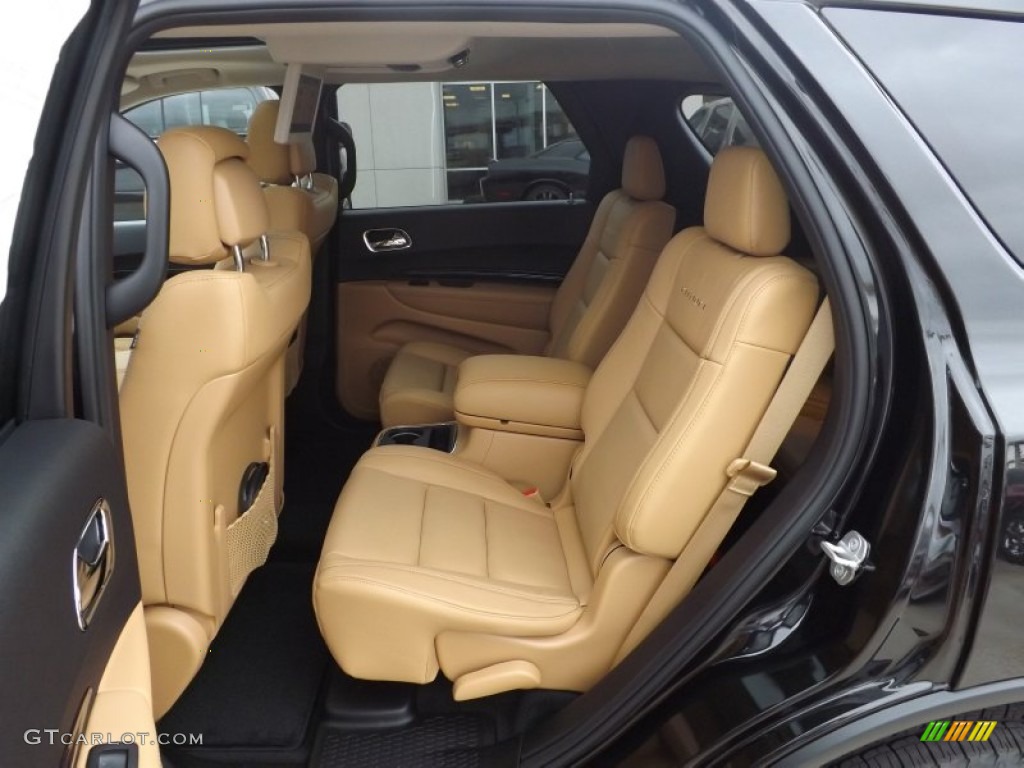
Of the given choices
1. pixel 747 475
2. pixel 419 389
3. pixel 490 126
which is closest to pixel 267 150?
A: pixel 419 389

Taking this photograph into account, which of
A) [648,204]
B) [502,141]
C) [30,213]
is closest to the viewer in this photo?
[30,213]

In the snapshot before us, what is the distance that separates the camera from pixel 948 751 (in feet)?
4.17

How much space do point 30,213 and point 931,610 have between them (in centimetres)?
120

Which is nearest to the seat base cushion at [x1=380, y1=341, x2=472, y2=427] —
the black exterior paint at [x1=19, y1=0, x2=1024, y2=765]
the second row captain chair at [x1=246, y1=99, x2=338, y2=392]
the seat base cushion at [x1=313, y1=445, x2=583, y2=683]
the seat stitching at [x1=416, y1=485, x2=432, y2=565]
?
the second row captain chair at [x1=246, y1=99, x2=338, y2=392]

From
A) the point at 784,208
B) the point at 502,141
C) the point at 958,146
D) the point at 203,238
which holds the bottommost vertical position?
the point at 502,141

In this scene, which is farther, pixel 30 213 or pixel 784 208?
pixel 784 208

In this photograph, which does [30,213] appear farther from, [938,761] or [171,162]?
[938,761]

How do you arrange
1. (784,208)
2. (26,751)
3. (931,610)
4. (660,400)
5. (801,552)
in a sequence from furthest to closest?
(660,400) → (784,208) → (801,552) → (931,610) → (26,751)

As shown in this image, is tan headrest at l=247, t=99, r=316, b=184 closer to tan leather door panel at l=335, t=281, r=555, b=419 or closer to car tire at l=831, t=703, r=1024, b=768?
tan leather door panel at l=335, t=281, r=555, b=419

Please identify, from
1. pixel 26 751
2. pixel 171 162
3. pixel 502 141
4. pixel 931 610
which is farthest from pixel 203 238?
pixel 502 141

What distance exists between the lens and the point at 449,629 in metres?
1.60

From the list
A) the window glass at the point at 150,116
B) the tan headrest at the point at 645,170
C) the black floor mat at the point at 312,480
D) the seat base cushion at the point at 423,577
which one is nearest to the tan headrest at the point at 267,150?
the window glass at the point at 150,116

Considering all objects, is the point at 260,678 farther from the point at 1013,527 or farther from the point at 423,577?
the point at 1013,527

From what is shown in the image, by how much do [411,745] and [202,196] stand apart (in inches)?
40.7
